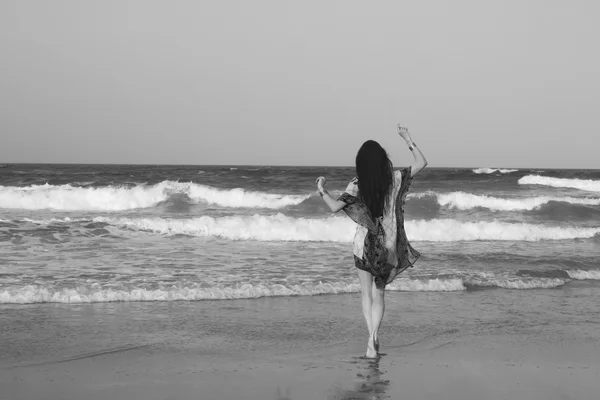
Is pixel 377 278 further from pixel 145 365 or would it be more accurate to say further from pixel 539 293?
pixel 539 293

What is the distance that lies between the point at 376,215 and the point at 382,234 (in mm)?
167

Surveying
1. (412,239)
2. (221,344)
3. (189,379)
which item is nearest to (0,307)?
→ (221,344)

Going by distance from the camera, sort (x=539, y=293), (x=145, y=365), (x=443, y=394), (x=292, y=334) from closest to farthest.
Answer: (x=443, y=394) → (x=145, y=365) → (x=292, y=334) → (x=539, y=293)

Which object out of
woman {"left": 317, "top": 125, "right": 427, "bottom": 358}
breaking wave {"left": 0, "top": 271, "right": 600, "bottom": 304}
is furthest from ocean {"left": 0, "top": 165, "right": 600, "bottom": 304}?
woman {"left": 317, "top": 125, "right": 427, "bottom": 358}

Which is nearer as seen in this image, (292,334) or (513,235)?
(292,334)

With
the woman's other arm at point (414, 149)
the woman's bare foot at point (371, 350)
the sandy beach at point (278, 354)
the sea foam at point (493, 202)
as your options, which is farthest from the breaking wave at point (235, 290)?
the sea foam at point (493, 202)

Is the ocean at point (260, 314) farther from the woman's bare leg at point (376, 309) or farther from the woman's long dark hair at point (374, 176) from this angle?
the woman's long dark hair at point (374, 176)

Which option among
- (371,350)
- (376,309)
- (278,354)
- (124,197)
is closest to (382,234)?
(376,309)

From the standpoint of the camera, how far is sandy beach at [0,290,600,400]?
451 cm

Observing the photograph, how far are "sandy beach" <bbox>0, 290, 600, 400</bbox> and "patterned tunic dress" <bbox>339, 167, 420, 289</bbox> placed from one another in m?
0.76

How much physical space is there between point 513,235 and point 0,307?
13.0 meters

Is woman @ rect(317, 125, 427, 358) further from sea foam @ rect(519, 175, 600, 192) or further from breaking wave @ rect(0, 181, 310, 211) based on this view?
sea foam @ rect(519, 175, 600, 192)

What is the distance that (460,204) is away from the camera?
24.1m

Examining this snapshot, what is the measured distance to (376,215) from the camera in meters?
5.08
